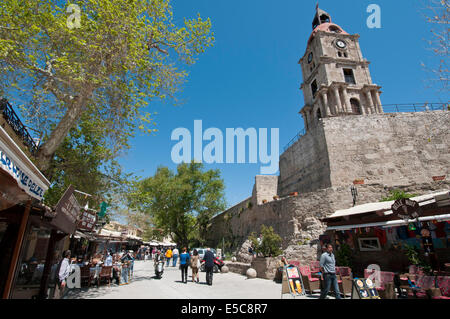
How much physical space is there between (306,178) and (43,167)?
2059 centimetres

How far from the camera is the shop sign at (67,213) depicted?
481 centimetres

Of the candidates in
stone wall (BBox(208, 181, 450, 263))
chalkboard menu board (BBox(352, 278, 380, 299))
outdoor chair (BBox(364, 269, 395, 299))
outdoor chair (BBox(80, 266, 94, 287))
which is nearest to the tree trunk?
outdoor chair (BBox(80, 266, 94, 287))

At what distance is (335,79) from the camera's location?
2733 centimetres

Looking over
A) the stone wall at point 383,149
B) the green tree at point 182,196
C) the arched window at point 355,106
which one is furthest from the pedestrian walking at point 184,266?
the arched window at point 355,106

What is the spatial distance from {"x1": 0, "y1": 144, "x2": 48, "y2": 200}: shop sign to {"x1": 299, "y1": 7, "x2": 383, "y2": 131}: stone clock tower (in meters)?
27.0

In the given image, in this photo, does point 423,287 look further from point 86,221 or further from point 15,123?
point 15,123

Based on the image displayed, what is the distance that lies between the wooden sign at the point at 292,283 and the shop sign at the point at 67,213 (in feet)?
19.8

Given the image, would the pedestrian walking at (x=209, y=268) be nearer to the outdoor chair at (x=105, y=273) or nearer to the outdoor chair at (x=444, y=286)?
the outdoor chair at (x=105, y=273)

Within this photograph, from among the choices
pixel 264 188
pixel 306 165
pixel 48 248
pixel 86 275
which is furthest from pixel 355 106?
pixel 48 248

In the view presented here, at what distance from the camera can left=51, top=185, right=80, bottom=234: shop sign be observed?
15.8ft

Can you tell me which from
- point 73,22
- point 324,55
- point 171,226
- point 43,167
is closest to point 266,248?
point 43,167
